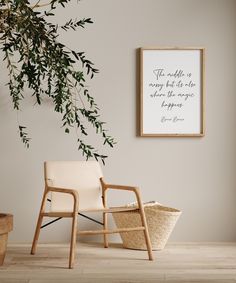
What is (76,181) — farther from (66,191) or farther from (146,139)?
(146,139)

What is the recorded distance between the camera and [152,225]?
4.88 metres

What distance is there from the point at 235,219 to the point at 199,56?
1391 mm

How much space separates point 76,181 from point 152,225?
671 mm

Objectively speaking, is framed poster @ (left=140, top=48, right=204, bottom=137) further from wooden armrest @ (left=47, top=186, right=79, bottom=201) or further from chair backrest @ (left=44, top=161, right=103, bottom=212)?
wooden armrest @ (left=47, top=186, right=79, bottom=201)

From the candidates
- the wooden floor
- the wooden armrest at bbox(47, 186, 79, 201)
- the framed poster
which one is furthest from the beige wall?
the wooden armrest at bbox(47, 186, 79, 201)

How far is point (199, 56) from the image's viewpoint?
5301mm

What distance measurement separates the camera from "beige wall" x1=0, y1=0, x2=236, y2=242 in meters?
5.26

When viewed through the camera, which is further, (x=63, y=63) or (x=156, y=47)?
(x=156, y=47)

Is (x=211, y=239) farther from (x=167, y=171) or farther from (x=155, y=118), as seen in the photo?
(x=155, y=118)

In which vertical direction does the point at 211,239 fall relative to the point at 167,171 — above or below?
below

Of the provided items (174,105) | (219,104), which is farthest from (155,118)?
(219,104)

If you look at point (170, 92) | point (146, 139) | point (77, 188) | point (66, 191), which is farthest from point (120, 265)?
point (170, 92)

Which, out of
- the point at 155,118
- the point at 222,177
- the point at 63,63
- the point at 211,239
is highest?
the point at 63,63

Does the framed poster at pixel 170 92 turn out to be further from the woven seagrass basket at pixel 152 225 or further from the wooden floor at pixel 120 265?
the wooden floor at pixel 120 265
